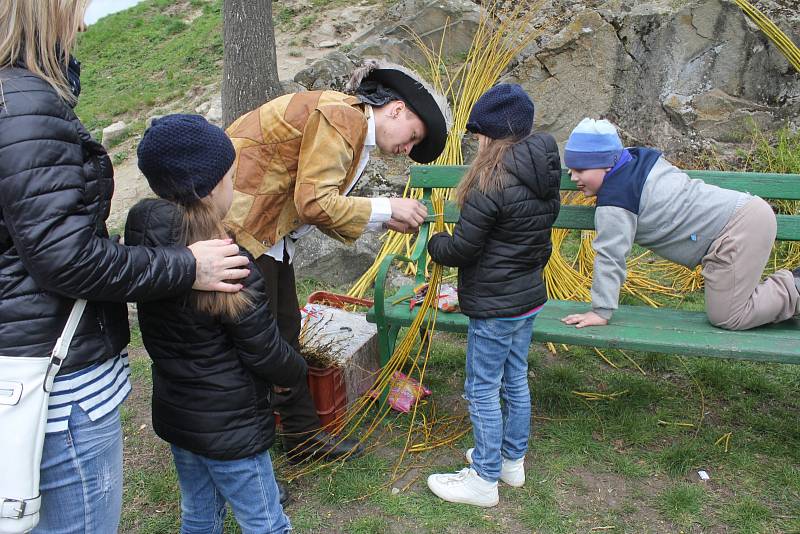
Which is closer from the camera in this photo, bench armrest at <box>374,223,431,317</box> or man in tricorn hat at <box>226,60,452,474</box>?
man in tricorn hat at <box>226,60,452,474</box>

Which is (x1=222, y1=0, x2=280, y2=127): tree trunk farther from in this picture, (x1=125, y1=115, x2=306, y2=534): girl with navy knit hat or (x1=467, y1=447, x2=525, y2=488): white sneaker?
(x1=125, y1=115, x2=306, y2=534): girl with navy knit hat

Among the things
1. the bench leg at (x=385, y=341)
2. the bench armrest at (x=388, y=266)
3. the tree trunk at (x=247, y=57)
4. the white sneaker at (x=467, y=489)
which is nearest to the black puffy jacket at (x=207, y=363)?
the white sneaker at (x=467, y=489)

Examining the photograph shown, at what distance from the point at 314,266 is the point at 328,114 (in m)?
2.98

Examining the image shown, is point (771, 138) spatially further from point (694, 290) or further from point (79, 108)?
point (79, 108)

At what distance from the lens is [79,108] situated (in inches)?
399

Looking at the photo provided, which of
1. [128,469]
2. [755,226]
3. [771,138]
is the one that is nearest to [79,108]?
[128,469]

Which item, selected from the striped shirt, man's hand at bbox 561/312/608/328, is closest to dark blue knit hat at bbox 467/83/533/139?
man's hand at bbox 561/312/608/328

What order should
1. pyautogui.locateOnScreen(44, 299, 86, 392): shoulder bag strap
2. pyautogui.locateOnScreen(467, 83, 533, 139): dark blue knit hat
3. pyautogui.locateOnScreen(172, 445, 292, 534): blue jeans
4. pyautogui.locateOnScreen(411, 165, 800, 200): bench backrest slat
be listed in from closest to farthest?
pyautogui.locateOnScreen(44, 299, 86, 392): shoulder bag strap < pyautogui.locateOnScreen(172, 445, 292, 534): blue jeans < pyautogui.locateOnScreen(467, 83, 533, 139): dark blue knit hat < pyautogui.locateOnScreen(411, 165, 800, 200): bench backrest slat

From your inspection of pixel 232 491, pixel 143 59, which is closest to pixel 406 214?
pixel 232 491

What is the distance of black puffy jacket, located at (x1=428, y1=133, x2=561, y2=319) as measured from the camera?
8.20ft

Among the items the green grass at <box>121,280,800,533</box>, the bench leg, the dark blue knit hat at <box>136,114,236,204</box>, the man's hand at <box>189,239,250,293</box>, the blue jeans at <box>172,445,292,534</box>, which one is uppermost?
the dark blue knit hat at <box>136,114,236,204</box>

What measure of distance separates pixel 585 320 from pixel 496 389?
0.62 metres

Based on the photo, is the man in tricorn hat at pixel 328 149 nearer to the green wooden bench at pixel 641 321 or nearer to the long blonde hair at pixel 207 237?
the long blonde hair at pixel 207 237

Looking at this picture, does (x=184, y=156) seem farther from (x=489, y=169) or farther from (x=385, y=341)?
(x=385, y=341)
